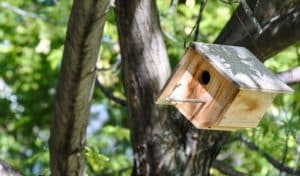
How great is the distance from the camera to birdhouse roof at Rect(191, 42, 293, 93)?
7.13 feet

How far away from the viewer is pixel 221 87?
7.46ft

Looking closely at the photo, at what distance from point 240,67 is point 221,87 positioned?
0.11m

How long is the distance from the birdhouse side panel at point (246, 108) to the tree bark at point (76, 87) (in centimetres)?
51

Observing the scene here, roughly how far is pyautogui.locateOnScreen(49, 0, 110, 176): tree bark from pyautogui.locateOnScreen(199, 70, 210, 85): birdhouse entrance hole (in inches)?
18.6

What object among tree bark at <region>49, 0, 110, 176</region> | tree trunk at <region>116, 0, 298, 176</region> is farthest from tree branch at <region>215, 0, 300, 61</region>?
tree bark at <region>49, 0, 110, 176</region>

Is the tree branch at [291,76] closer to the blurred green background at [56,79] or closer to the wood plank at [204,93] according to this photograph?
the blurred green background at [56,79]

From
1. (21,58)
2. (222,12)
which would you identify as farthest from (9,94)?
(222,12)

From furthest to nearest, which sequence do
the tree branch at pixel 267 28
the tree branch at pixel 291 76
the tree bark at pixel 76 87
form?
the tree branch at pixel 291 76 < the tree branch at pixel 267 28 < the tree bark at pixel 76 87

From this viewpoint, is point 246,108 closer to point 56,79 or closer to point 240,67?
point 240,67

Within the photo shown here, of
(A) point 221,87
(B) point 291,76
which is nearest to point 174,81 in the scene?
(A) point 221,87

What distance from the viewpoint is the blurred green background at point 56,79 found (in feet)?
14.3

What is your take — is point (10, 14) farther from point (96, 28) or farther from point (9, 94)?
point (96, 28)

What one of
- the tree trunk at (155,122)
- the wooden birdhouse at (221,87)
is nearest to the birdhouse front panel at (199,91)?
the wooden birdhouse at (221,87)

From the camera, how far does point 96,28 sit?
1.80 m
